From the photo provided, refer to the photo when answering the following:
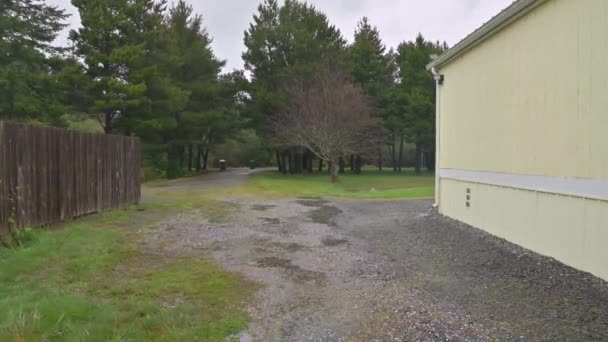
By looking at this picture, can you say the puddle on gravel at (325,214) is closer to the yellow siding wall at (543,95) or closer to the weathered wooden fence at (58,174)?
the yellow siding wall at (543,95)

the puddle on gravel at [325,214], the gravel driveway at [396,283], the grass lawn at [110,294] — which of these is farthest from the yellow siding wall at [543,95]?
the grass lawn at [110,294]

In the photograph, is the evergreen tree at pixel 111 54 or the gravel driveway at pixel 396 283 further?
the evergreen tree at pixel 111 54

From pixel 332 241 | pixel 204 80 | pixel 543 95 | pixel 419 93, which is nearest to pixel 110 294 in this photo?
pixel 332 241

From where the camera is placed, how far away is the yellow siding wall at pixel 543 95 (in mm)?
4055

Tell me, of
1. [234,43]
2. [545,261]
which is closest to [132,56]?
[234,43]

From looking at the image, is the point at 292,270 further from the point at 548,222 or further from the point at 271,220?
the point at 271,220

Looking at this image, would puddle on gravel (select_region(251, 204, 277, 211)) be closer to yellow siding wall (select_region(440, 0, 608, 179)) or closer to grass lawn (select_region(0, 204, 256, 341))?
grass lawn (select_region(0, 204, 256, 341))

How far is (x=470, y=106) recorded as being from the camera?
285 inches

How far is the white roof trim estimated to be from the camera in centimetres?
520

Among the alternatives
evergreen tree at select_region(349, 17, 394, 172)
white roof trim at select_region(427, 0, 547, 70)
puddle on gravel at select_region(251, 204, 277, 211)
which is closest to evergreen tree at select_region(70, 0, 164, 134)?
A: puddle on gravel at select_region(251, 204, 277, 211)

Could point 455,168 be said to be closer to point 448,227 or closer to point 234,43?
point 448,227

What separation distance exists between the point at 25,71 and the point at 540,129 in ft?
63.3

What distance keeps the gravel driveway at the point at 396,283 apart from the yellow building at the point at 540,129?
410 mm

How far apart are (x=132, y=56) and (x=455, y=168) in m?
14.9
